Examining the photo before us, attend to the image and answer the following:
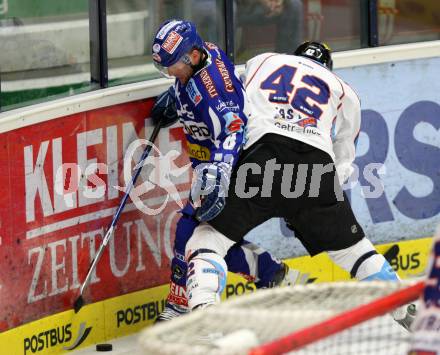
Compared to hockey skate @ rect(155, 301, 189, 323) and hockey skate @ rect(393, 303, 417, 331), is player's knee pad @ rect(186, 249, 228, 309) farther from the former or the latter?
hockey skate @ rect(393, 303, 417, 331)

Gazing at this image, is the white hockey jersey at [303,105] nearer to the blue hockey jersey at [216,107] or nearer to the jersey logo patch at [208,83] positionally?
the blue hockey jersey at [216,107]

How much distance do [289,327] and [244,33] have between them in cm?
375

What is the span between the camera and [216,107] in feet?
19.5

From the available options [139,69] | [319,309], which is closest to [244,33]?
[139,69]

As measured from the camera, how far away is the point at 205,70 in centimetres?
598

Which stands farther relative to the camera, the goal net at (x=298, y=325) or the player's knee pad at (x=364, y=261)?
the player's knee pad at (x=364, y=261)

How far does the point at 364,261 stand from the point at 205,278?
2.53 ft

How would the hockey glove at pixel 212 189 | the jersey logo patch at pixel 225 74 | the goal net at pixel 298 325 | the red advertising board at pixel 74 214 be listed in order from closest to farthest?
the goal net at pixel 298 325
the red advertising board at pixel 74 214
the hockey glove at pixel 212 189
the jersey logo patch at pixel 225 74

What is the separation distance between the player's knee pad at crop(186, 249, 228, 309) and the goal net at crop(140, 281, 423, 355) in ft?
7.33

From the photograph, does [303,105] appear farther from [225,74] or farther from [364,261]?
[364,261]

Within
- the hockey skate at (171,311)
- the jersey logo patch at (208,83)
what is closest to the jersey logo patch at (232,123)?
the jersey logo patch at (208,83)

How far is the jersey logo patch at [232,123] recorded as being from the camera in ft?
19.4

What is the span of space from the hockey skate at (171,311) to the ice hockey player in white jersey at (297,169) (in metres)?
0.42

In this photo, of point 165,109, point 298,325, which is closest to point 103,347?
point 165,109
